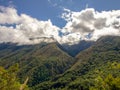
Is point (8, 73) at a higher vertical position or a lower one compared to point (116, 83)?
higher

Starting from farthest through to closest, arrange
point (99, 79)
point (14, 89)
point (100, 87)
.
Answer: point (100, 87) → point (99, 79) → point (14, 89)

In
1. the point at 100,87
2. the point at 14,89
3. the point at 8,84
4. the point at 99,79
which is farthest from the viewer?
the point at 100,87

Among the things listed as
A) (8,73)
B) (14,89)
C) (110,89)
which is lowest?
(110,89)

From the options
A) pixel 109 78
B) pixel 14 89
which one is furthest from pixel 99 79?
pixel 14 89

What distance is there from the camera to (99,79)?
267 ft

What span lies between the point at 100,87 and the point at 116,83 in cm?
583

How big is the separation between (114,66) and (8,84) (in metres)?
32.2

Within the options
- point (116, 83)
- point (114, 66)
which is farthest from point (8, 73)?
point (116, 83)

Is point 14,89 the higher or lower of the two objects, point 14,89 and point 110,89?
the higher

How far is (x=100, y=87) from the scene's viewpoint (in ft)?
286

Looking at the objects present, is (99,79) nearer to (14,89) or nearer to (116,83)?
(116,83)

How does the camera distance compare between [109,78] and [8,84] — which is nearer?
[8,84]

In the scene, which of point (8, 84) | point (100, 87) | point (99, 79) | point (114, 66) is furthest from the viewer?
point (100, 87)

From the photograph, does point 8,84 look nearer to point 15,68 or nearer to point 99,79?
point 15,68
